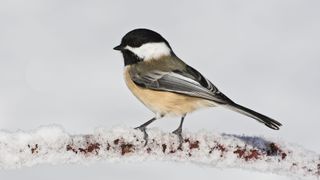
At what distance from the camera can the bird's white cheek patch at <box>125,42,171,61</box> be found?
412 cm

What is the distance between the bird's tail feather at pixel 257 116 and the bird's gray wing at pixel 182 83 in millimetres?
143

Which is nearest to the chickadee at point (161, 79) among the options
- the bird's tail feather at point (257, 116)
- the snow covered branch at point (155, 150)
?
the bird's tail feather at point (257, 116)

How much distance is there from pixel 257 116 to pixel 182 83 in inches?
28.5

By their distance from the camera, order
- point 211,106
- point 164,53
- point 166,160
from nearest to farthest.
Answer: point 166,160 < point 211,106 < point 164,53

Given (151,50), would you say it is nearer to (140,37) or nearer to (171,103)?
(140,37)

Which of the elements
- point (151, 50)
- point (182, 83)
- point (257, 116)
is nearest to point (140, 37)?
point (151, 50)

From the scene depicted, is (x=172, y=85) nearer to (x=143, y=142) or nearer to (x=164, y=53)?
(x=164, y=53)

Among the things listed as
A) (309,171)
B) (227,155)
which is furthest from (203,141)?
(309,171)

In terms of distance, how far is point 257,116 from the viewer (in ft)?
11.3

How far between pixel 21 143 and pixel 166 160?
0.63 meters

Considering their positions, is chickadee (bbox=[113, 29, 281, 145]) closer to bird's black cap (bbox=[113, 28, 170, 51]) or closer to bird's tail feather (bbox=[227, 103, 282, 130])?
bird's black cap (bbox=[113, 28, 170, 51])

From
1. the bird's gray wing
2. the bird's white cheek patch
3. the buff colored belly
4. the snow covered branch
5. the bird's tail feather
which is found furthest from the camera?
the bird's white cheek patch

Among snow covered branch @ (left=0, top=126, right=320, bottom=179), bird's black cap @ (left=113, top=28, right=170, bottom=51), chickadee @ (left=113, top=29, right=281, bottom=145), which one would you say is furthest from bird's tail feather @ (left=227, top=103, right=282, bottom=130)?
bird's black cap @ (left=113, top=28, right=170, bottom=51)

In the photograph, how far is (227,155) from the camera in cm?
270
